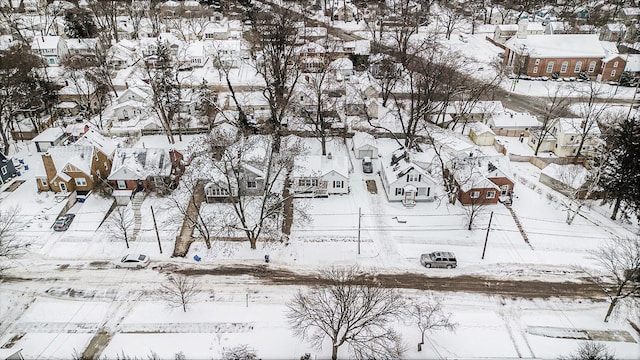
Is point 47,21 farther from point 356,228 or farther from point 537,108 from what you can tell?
point 537,108

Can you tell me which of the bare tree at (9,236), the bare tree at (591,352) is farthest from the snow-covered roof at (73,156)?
the bare tree at (591,352)

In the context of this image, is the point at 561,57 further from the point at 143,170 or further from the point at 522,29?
the point at 143,170

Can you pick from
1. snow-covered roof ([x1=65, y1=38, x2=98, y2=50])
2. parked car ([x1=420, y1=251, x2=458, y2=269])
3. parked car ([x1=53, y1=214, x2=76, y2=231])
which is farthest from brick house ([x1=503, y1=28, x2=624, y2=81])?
snow-covered roof ([x1=65, y1=38, x2=98, y2=50])

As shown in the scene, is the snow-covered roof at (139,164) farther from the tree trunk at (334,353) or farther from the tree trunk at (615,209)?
the tree trunk at (615,209)

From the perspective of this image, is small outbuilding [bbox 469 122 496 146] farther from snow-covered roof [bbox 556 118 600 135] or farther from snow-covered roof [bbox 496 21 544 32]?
snow-covered roof [bbox 496 21 544 32]

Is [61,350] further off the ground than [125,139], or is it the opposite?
[125,139]

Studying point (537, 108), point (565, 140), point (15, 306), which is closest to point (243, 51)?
point (537, 108)
